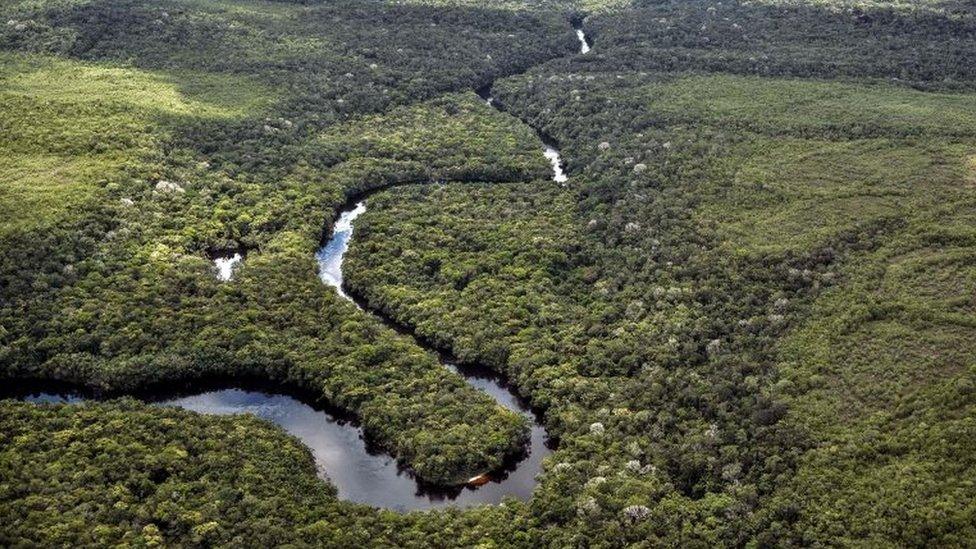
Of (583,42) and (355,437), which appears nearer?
(355,437)

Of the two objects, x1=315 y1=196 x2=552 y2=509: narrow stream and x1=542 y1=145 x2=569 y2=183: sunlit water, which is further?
x1=542 y1=145 x2=569 y2=183: sunlit water

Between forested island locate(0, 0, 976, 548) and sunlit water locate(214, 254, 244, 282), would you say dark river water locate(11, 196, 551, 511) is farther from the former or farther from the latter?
sunlit water locate(214, 254, 244, 282)

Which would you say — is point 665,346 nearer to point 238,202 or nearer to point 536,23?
point 238,202

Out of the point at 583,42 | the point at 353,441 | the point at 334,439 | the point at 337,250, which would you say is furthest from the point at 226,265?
the point at 583,42

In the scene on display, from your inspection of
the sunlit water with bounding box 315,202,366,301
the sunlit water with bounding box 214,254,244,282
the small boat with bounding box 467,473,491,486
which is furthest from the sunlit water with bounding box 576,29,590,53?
the small boat with bounding box 467,473,491,486

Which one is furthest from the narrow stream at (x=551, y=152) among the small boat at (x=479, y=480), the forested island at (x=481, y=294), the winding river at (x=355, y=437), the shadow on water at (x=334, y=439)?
the small boat at (x=479, y=480)

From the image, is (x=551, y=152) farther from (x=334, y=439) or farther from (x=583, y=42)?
(x=334, y=439)
